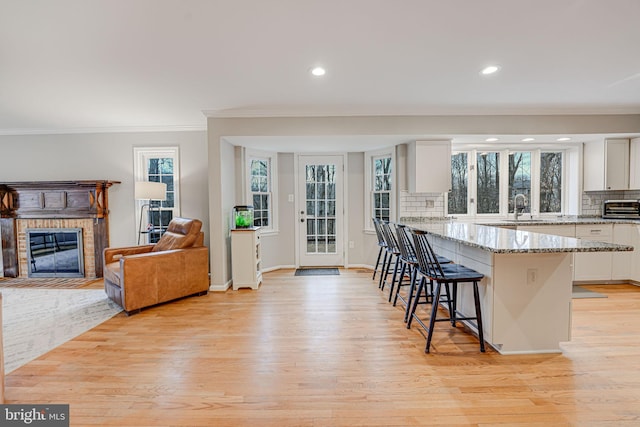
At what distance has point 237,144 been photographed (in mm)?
4469

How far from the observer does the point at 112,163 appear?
4.89m

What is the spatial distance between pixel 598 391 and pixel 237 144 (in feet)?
14.6

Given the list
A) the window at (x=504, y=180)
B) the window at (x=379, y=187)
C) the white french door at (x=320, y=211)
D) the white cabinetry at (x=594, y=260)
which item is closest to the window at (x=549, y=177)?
the window at (x=504, y=180)

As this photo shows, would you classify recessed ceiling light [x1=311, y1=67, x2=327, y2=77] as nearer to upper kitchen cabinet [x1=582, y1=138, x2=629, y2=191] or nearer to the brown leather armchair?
the brown leather armchair

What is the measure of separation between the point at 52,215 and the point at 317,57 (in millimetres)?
4823

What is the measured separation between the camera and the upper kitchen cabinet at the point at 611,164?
430 centimetres

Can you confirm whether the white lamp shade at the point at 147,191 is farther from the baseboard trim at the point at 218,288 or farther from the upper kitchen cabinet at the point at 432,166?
the upper kitchen cabinet at the point at 432,166

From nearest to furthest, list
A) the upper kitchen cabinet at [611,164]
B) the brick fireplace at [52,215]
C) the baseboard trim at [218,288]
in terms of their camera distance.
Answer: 1. the baseboard trim at [218,288]
2. the upper kitchen cabinet at [611,164]
3. the brick fireplace at [52,215]

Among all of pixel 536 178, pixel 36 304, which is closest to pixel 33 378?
pixel 36 304

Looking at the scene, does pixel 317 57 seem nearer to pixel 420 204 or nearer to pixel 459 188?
pixel 420 204

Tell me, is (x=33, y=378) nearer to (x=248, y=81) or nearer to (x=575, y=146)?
(x=248, y=81)

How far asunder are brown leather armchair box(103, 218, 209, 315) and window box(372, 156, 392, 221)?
280cm

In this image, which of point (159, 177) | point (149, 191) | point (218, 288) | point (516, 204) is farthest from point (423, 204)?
Result: point (159, 177)

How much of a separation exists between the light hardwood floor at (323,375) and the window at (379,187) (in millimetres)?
2194
